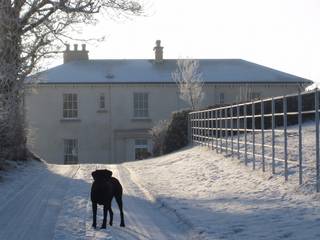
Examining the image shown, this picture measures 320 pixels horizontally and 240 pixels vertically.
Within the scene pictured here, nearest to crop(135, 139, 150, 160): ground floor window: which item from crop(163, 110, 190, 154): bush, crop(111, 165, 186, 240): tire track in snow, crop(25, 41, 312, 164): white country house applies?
crop(25, 41, 312, 164): white country house

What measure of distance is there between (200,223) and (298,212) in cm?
176

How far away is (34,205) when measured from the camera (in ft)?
45.1

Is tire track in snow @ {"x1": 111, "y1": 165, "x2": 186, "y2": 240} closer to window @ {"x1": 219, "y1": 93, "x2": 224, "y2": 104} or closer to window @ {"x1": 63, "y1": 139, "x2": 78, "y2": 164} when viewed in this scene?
window @ {"x1": 63, "y1": 139, "x2": 78, "y2": 164}

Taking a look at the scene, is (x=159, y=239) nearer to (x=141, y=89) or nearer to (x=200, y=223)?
(x=200, y=223)

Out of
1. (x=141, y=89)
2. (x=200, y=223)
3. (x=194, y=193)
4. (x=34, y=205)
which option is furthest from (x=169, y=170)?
(x=141, y=89)

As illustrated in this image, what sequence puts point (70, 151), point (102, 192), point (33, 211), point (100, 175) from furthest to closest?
point (70, 151)
point (33, 211)
point (100, 175)
point (102, 192)

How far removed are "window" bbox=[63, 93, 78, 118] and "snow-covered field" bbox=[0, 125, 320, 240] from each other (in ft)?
75.9

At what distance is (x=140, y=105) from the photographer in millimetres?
43094

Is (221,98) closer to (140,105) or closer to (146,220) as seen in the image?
(140,105)

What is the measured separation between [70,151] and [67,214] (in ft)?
101

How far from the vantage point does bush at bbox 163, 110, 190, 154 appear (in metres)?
32.4

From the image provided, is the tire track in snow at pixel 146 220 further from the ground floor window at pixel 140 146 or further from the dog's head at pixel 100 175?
the ground floor window at pixel 140 146

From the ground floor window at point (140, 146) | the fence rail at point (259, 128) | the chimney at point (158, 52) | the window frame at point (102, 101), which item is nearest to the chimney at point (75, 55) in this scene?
the chimney at point (158, 52)

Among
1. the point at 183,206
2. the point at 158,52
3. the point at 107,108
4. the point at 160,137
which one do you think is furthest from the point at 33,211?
the point at 158,52
